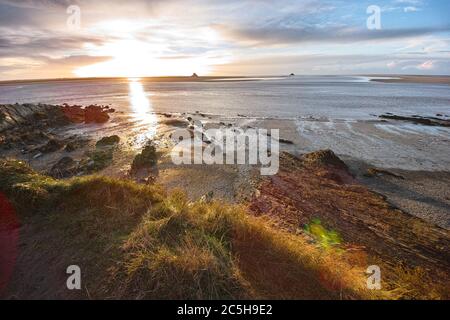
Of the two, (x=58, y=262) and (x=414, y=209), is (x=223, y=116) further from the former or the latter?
(x=58, y=262)

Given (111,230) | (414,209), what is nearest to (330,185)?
(414,209)

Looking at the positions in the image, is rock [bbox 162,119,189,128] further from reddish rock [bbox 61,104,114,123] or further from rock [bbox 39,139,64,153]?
rock [bbox 39,139,64,153]

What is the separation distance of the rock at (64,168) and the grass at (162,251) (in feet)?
20.3

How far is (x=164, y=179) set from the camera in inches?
519

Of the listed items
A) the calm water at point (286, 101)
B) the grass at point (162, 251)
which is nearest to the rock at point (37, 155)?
the grass at point (162, 251)

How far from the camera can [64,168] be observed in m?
15.1

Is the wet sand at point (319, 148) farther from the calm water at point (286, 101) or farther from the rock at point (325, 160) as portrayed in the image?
the calm water at point (286, 101)

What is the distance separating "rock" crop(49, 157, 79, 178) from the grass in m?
6.18

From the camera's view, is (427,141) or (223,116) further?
(223,116)

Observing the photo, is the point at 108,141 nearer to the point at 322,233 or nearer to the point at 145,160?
the point at 145,160

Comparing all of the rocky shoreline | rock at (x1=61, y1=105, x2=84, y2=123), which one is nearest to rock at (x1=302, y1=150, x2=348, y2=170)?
the rocky shoreline

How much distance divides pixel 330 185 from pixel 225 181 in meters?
4.13

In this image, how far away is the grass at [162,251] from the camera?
480 centimetres

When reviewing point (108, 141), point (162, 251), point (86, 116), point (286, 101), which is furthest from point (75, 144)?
point (286, 101)
